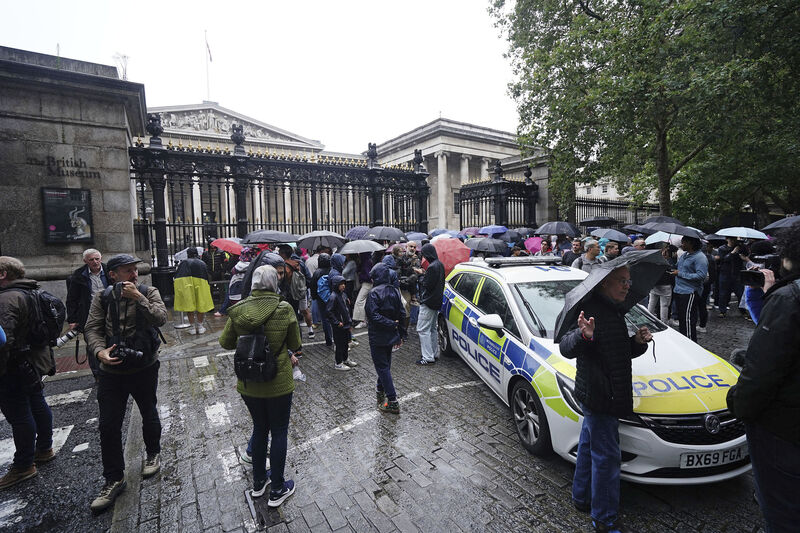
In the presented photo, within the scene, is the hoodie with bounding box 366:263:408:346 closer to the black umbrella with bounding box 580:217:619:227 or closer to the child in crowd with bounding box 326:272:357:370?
the child in crowd with bounding box 326:272:357:370

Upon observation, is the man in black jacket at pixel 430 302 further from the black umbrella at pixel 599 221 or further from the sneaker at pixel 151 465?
the black umbrella at pixel 599 221

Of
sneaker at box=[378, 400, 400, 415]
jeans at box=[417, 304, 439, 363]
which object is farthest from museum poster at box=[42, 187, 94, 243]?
sneaker at box=[378, 400, 400, 415]

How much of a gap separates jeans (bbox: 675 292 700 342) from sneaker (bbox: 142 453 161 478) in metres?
7.84

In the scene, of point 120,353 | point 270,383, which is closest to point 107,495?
point 120,353

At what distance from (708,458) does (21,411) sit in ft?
18.5

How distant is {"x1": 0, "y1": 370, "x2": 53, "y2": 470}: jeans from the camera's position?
3.48 meters

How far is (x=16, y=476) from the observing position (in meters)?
3.56

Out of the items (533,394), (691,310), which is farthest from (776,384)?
(691,310)

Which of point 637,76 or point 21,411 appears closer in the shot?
point 21,411

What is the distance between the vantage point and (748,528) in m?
2.77

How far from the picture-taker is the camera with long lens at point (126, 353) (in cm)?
321

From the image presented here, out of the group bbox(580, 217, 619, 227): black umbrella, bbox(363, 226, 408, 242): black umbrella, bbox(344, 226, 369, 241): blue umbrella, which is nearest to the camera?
bbox(363, 226, 408, 242): black umbrella

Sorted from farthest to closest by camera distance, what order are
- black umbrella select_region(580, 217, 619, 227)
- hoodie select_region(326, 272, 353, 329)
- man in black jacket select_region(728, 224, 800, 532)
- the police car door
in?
black umbrella select_region(580, 217, 619, 227) → hoodie select_region(326, 272, 353, 329) → the police car door → man in black jacket select_region(728, 224, 800, 532)

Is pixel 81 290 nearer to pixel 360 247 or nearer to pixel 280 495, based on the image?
pixel 280 495
